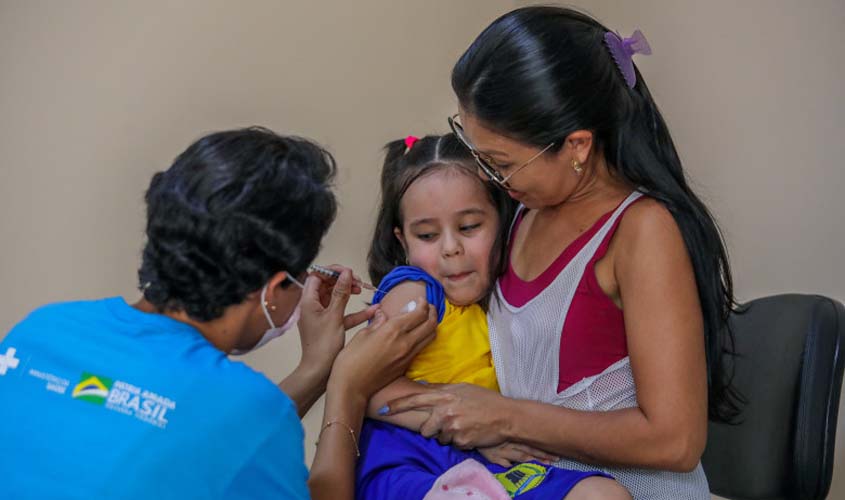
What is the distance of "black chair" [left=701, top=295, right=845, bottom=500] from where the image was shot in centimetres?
164

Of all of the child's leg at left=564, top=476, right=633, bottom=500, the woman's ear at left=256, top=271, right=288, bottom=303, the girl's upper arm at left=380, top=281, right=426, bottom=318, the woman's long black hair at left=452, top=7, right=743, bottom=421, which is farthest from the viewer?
the girl's upper arm at left=380, top=281, right=426, bottom=318

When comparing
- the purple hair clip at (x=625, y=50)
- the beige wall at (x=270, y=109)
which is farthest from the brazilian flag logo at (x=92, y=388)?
the beige wall at (x=270, y=109)

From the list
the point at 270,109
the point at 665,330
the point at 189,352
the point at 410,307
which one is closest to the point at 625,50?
the point at 665,330

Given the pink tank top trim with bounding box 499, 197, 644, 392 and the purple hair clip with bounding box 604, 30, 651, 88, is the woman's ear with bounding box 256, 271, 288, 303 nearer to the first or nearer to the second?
the pink tank top trim with bounding box 499, 197, 644, 392

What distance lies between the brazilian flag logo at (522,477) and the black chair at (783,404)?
417mm

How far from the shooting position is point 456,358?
1.86 meters

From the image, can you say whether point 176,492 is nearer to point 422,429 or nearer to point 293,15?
point 422,429

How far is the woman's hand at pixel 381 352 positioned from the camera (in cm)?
172

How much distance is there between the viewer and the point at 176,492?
114 centimetres

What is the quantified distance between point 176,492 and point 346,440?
54cm

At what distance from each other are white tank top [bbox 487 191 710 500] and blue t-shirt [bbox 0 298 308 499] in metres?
0.58

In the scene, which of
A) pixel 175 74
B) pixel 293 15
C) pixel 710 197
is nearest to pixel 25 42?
pixel 175 74

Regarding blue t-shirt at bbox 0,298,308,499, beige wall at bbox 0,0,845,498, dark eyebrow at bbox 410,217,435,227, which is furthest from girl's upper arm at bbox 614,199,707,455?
beige wall at bbox 0,0,845,498

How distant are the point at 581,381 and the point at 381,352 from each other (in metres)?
0.36
